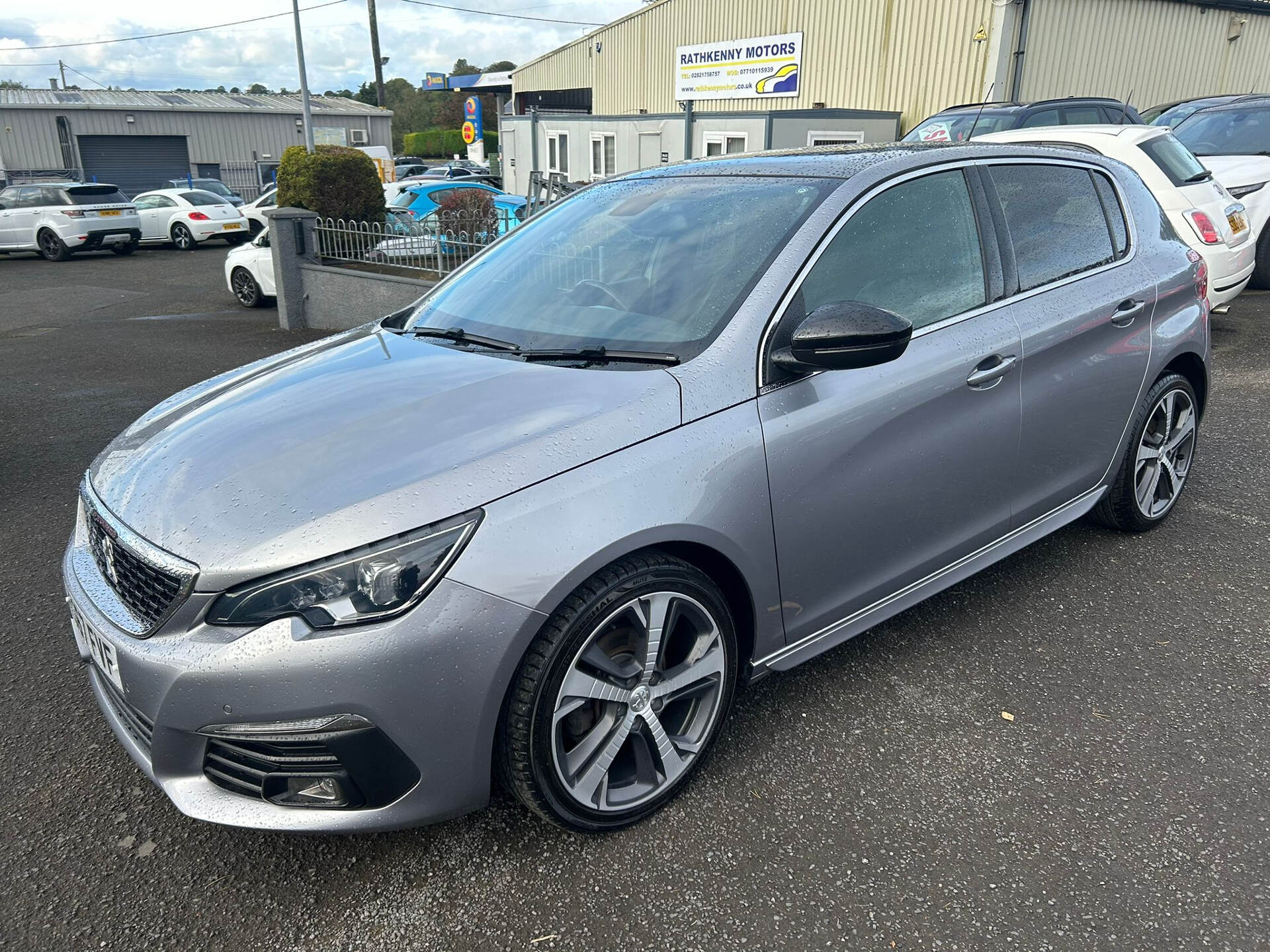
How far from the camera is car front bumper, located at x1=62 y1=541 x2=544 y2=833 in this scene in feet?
6.50

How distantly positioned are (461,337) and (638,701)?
1322 millimetres

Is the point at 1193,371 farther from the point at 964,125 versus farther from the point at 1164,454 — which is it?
the point at 964,125

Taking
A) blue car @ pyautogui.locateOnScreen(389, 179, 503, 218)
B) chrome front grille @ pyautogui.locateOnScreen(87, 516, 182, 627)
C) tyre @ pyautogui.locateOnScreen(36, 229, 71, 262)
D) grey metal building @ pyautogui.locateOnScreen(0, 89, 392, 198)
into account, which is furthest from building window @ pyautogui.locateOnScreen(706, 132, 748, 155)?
grey metal building @ pyautogui.locateOnScreen(0, 89, 392, 198)

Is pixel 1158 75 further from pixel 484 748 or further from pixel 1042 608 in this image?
pixel 484 748

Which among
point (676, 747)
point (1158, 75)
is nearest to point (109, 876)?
point (676, 747)

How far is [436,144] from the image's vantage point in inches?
2623

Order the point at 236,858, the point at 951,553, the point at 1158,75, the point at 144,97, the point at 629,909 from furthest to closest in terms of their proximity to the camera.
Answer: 1. the point at 144,97
2. the point at 1158,75
3. the point at 951,553
4. the point at 236,858
5. the point at 629,909

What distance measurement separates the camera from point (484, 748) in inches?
85.0

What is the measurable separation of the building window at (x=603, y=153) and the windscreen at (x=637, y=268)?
772 inches

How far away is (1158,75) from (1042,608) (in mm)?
19328

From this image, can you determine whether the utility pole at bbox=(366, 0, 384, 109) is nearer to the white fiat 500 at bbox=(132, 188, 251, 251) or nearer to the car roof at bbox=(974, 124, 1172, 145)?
the white fiat 500 at bbox=(132, 188, 251, 251)

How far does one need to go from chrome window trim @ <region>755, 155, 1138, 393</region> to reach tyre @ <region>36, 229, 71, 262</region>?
21.5 metres

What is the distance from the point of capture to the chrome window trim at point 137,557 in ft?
6.84

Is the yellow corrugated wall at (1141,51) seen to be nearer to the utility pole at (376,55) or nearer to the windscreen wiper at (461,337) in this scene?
the windscreen wiper at (461,337)
